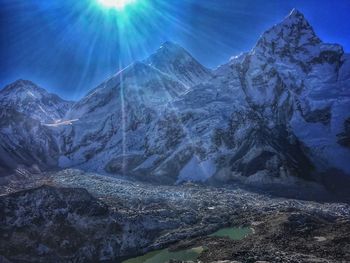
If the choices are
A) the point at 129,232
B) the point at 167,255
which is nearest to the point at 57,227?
the point at 129,232

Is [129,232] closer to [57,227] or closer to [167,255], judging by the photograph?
[167,255]

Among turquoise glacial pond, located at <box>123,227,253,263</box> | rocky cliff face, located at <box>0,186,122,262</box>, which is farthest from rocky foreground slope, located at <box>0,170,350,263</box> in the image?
turquoise glacial pond, located at <box>123,227,253,263</box>

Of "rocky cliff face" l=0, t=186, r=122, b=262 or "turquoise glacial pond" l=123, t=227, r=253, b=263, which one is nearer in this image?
"turquoise glacial pond" l=123, t=227, r=253, b=263

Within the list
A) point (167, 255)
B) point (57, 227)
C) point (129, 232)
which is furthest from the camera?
point (129, 232)

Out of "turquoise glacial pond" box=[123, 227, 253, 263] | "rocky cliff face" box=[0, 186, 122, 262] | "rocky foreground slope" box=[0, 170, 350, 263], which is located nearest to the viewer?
"rocky foreground slope" box=[0, 170, 350, 263]

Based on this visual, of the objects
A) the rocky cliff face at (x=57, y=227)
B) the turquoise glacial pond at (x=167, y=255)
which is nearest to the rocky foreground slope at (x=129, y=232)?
the rocky cliff face at (x=57, y=227)

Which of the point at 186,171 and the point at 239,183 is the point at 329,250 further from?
the point at 186,171

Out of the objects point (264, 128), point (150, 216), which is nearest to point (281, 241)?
point (150, 216)

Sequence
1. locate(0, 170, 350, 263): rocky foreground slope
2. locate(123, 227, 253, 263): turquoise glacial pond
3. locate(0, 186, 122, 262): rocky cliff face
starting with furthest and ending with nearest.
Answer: locate(0, 186, 122, 262): rocky cliff face
locate(123, 227, 253, 263): turquoise glacial pond
locate(0, 170, 350, 263): rocky foreground slope

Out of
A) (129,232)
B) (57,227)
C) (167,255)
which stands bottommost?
(167,255)

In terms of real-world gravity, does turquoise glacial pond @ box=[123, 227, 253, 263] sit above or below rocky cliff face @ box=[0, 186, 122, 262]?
below

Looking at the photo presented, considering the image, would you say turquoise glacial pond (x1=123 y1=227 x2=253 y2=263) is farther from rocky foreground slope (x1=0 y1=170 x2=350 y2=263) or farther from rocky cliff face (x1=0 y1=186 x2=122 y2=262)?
rocky cliff face (x1=0 y1=186 x2=122 y2=262)
